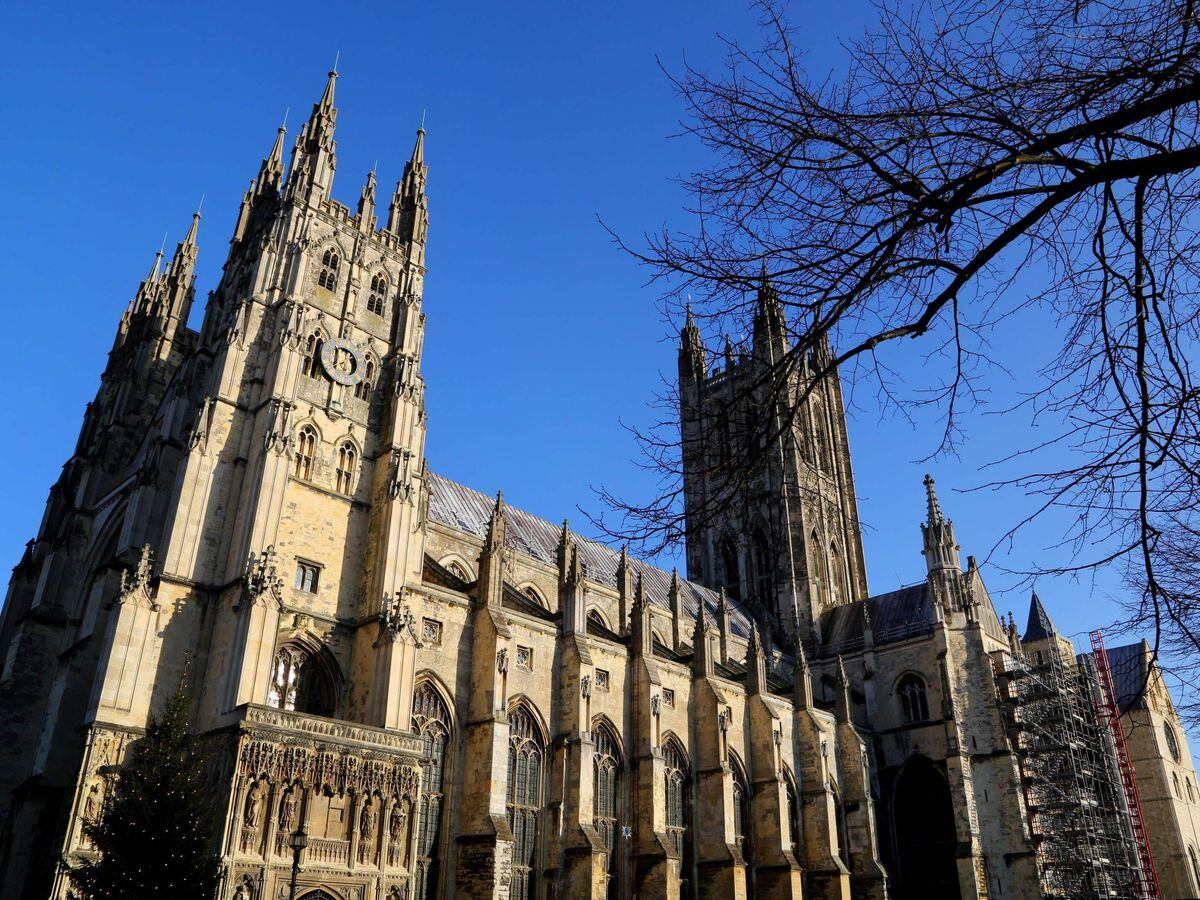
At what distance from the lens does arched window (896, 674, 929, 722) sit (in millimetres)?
43125

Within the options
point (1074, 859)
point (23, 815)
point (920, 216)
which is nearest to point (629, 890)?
point (23, 815)

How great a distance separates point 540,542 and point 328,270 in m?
16.4

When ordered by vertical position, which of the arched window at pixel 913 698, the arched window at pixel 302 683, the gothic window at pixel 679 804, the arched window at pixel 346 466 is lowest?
the gothic window at pixel 679 804

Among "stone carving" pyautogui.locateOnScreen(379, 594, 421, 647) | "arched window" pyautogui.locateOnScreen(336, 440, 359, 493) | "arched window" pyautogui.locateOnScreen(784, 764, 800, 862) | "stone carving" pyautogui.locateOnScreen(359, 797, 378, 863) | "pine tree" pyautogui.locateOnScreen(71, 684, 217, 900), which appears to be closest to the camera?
"pine tree" pyautogui.locateOnScreen(71, 684, 217, 900)

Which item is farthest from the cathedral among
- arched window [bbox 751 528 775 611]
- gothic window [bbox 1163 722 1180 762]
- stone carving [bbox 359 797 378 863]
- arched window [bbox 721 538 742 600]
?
gothic window [bbox 1163 722 1180 762]

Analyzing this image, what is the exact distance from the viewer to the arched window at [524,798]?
25.9 metres

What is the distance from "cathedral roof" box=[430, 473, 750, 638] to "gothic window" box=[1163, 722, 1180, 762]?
2654 cm

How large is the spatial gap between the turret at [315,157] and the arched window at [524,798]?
60.1ft

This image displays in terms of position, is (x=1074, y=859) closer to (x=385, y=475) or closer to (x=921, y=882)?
(x=921, y=882)

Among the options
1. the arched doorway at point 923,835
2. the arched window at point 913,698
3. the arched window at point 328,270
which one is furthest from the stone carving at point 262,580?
the arched window at point 913,698

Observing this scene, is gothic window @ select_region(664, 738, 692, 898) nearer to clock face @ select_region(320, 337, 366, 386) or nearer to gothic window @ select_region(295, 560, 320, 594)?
gothic window @ select_region(295, 560, 320, 594)

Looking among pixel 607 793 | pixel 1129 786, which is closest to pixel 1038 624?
pixel 1129 786

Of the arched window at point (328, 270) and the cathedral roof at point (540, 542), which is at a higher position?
the arched window at point (328, 270)

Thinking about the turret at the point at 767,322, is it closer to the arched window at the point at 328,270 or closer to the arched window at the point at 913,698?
the arched window at the point at 328,270
